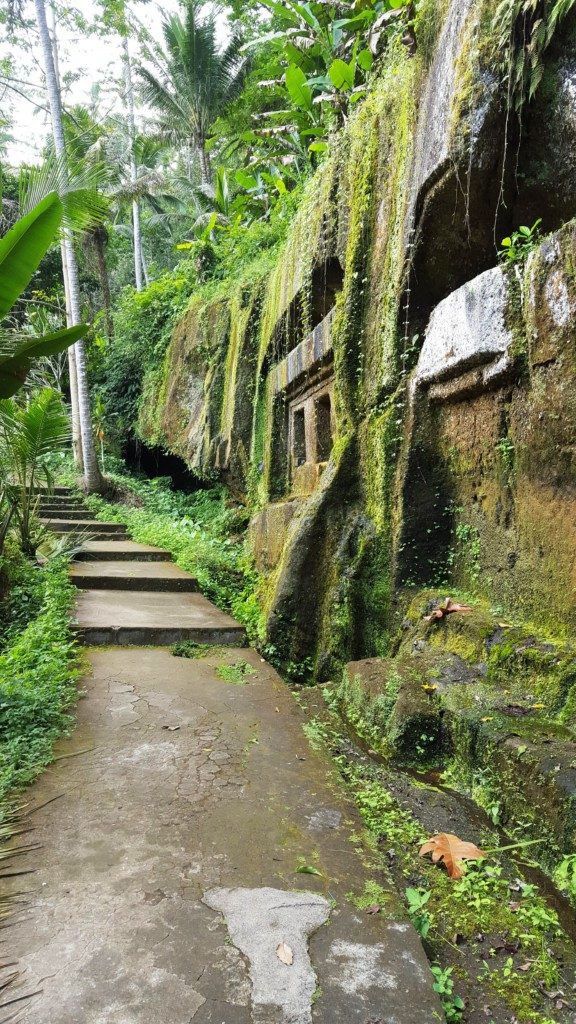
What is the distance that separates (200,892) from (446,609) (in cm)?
204

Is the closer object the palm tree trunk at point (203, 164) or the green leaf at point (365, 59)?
the green leaf at point (365, 59)

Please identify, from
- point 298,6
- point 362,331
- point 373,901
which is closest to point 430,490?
point 362,331

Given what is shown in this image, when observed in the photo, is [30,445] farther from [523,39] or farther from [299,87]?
[523,39]

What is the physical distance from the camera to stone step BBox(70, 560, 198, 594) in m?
6.41

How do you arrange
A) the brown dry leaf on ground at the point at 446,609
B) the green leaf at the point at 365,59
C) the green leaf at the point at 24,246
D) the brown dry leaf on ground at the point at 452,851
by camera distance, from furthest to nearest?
the green leaf at the point at 365,59 < the green leaf at the point at 24,246 < the brown dry leaf on ground at the point at 446,609 < the brown dry leaf on ground at the point at 452,851

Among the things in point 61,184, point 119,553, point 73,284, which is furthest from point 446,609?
point 73,284

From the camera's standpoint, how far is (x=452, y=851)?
224 centimetres

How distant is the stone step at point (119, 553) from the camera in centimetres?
768

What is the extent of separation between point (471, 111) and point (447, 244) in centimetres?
73

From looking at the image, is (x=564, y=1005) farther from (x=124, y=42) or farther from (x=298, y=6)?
(x=124, y=42)

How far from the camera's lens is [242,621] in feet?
18.6

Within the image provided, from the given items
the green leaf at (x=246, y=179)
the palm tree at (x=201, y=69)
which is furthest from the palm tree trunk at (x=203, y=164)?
the green leaf at (x=246, y=179)

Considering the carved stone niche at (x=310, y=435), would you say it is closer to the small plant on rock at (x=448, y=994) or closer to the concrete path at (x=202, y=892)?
the concrete path at (x=202, y=892)

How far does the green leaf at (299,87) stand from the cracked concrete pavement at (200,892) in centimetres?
702
